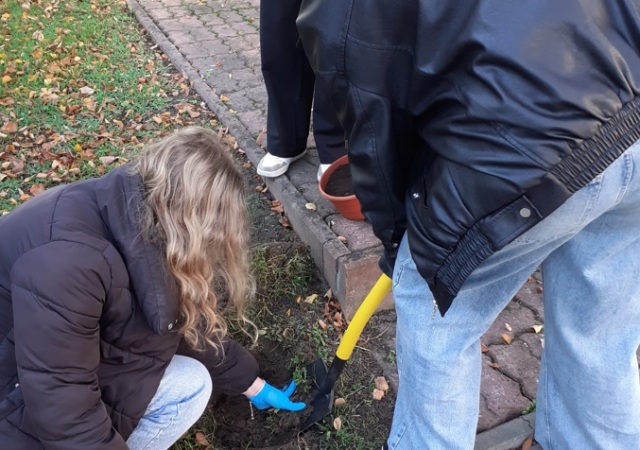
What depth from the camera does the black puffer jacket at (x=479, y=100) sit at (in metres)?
1.02

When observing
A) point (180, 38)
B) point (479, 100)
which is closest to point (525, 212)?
point (479, 100)

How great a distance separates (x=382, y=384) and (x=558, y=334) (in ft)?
2.75

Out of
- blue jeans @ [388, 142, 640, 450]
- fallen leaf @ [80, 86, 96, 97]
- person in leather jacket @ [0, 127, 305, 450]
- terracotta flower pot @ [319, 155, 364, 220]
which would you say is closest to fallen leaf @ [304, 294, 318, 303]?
terracotta flower pot @ [319, 155, 364, 220]

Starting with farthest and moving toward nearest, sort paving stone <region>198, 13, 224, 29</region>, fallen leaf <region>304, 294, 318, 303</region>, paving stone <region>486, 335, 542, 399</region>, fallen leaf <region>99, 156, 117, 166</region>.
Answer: paving stone <region>198, 13, 224, 29</region>, fallen leaf <region>99, 156, 117, 166</region>, fallen leaf <region>304, 294, 318, 303</region>, paving stone <region>486, 335, 542, 399</region>

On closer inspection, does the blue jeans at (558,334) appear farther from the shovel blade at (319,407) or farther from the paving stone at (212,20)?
the paving stone at (212,20)

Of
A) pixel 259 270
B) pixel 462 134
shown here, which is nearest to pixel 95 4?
pixel 259 270

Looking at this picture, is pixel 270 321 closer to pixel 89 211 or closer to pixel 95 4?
pixel 89 211

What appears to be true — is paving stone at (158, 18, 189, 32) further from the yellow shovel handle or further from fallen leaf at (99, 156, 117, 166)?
the yellow shovel handle

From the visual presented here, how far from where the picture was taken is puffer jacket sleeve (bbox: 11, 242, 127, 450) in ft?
4.77

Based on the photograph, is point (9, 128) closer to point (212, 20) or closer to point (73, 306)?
point (212, 20)

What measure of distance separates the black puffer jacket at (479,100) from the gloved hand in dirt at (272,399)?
1.15 metres

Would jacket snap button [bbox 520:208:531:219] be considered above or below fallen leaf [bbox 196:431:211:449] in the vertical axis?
above

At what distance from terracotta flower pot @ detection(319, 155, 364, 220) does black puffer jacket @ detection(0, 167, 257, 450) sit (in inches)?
42.4

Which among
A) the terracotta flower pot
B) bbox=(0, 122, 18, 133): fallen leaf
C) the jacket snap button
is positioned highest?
the jacket snap button
